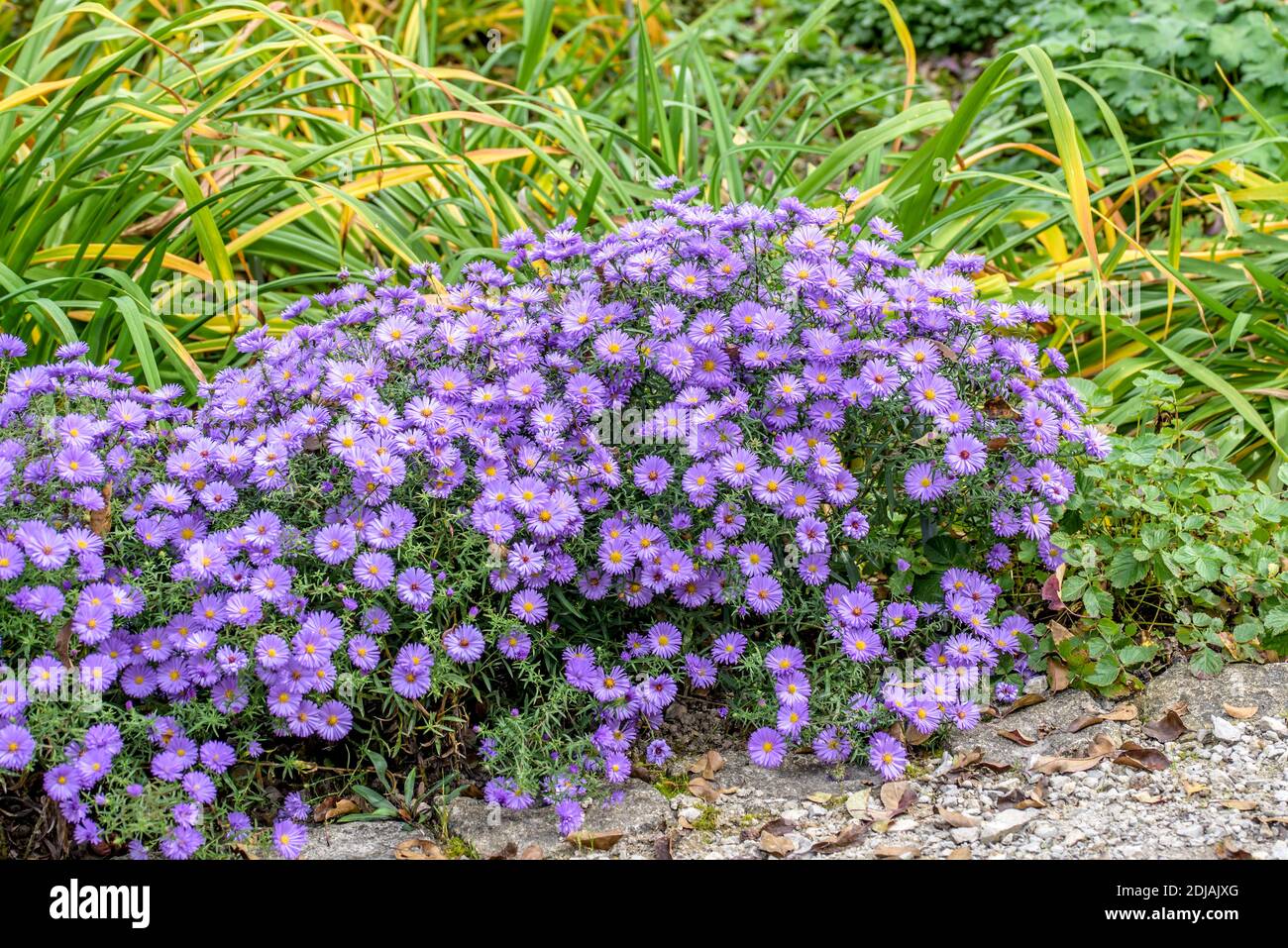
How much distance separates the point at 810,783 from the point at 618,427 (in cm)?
73

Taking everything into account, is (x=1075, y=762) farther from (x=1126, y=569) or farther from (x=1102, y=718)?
(x=1126, y=569)

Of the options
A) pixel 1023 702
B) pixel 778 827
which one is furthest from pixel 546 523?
pixel 1023 702

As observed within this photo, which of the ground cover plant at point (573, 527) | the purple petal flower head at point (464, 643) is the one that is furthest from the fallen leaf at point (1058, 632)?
the purple petal flower head at point (464, 643)

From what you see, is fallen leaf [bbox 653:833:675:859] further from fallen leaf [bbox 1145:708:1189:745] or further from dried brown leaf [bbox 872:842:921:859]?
fallen leaf [bbox 1145:708:1189:745]

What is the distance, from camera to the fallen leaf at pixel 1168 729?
91.7 inches

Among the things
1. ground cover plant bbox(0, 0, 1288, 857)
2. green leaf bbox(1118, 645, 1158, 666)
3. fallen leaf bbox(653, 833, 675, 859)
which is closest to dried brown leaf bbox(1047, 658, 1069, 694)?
ground cover plant bbox(0, 0, 1288, 857)

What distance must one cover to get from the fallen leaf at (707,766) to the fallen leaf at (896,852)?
364 millimetres

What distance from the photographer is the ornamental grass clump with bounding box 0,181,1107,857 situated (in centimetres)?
202

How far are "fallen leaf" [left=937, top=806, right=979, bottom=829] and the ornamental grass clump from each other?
0.41 feet

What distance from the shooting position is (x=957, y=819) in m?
2.11

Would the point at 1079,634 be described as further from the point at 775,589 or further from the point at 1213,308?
the point at 1213,308

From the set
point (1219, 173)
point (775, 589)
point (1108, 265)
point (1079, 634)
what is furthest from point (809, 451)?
point (1219, 173)

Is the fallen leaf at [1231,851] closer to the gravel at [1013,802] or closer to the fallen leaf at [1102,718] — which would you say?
the gravel at [1013,802]

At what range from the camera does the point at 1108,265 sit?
3.12 m
